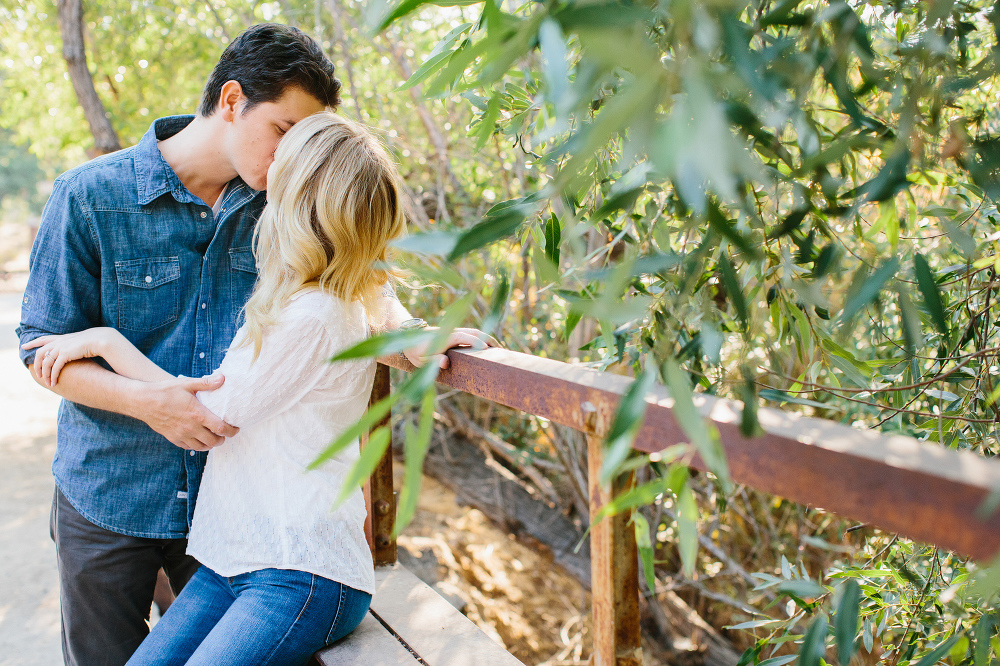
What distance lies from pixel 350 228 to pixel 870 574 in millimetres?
1219

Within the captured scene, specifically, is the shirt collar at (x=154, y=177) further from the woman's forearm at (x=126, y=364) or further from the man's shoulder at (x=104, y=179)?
the woman's forearm at (x=126, y=364)

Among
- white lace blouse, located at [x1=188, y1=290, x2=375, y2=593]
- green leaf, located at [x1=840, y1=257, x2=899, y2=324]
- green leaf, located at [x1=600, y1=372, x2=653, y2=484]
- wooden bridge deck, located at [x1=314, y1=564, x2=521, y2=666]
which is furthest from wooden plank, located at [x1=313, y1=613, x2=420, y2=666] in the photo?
green leaf, located at [x1=840, y1=257, x2=899, y2=324]

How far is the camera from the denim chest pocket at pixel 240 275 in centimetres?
169

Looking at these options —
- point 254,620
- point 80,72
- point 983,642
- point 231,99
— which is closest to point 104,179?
point 231,99

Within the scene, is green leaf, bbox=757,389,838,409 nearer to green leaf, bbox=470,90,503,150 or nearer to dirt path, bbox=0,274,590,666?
green leaf, bbox=470,90,503,150

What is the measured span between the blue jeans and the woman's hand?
566 mm

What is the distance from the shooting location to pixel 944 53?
66 centimetres

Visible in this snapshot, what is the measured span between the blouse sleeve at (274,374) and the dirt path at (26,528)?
212 cm

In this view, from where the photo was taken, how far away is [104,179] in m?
1.56

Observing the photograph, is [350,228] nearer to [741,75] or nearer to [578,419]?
[578,419]

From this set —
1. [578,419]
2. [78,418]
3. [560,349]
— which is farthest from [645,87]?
[560,349]

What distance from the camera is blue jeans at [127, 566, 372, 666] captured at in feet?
4.05

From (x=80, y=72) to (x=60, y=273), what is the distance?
3.68 m

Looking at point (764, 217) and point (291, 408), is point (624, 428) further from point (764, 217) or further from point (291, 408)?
point (291, 408)
